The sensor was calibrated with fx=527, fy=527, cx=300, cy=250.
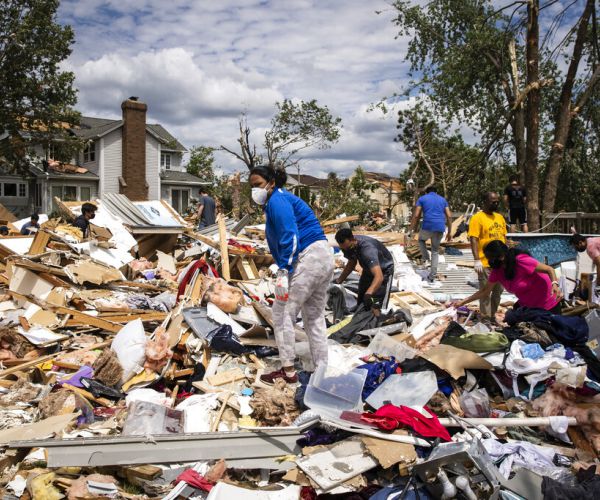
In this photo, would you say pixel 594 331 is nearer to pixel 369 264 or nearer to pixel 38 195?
pixel 369 264

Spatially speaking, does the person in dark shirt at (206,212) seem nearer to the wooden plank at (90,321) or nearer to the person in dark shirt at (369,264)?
the wooden plank at (90,321)

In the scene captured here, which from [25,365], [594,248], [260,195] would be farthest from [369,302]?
[25,365]

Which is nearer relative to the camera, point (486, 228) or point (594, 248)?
point (594, 248)

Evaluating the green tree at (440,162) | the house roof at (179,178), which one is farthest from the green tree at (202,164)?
the green tree at (440,162)

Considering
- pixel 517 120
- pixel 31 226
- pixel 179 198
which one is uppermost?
pixel 517 120

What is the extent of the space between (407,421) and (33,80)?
23.4 metres

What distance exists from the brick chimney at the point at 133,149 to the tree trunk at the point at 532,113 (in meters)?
23.7

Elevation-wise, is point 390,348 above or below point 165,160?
below

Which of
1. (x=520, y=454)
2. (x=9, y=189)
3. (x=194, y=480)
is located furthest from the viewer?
(x=9, y=189)

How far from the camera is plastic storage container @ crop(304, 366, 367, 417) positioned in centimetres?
369

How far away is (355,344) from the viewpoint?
5527mm

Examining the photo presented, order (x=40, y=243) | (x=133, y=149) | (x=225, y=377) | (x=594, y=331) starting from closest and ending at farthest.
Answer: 1. (x=225, y=377)
2. (x=594, y=331)
3. (x=40, y=243)
4. (x=133, y=149)

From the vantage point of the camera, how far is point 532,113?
11.8 metres

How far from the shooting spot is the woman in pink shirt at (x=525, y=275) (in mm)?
4891
